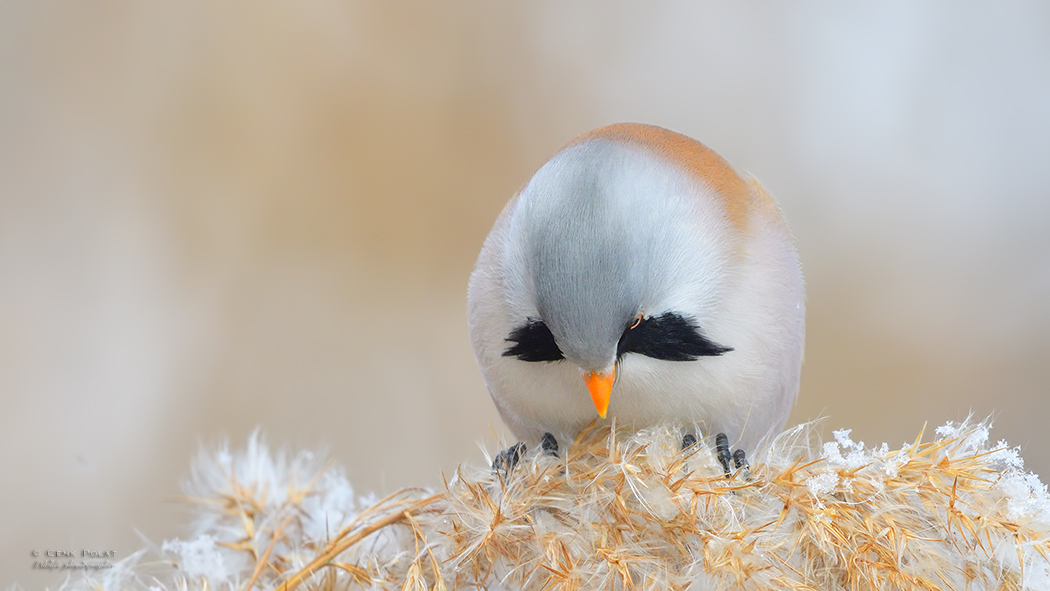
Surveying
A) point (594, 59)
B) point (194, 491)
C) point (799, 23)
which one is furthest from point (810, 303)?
point (194, 491)

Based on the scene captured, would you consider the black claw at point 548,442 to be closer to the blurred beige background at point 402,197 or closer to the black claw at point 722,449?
the black claw at point 722,449

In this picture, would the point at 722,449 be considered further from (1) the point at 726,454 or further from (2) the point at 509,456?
(2) the point at 509,456

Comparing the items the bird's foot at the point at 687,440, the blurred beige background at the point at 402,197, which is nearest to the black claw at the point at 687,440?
the bird's foot at the point at 687,440

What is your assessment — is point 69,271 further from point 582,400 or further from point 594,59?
point 582,400

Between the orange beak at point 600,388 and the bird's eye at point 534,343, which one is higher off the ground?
the bird's eye at point 534,343

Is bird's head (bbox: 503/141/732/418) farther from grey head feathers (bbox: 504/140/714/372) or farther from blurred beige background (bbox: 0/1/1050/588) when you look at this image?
blurred beige background (bbox: 0/1/1050/588)

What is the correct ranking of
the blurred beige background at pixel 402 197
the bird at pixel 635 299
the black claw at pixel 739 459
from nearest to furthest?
the bird at pixel 635 299 → the black claw at pixel 739 459 → the blurred beige background at pixel 402 197

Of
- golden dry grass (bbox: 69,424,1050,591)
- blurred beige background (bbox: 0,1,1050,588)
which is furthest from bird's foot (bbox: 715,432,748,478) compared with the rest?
blurred beige background (bbox: 0,1,1050,588)
